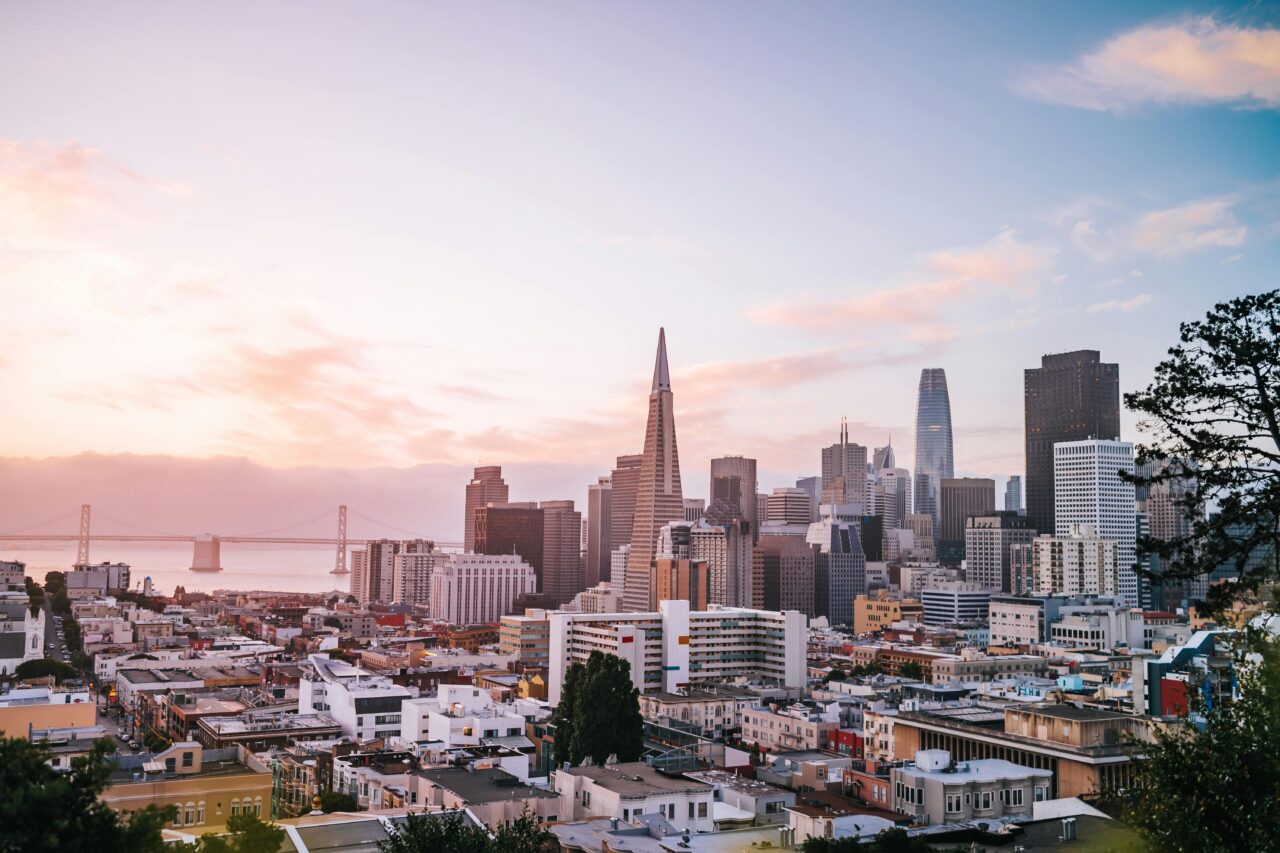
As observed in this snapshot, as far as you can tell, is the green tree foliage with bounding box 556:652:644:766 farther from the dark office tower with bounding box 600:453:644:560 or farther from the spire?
the dark office tower with bounding box 600:453:644:560

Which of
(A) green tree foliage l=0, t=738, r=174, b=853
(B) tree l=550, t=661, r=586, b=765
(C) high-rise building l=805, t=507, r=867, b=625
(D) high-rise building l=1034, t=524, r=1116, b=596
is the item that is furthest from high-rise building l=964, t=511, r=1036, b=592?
(A) green tree foliage l=0, t=738, r=174, b=853

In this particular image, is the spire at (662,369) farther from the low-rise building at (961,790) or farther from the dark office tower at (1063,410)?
the low-rise building at (961,790)

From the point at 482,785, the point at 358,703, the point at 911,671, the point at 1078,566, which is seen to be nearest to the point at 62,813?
the point at 482,785

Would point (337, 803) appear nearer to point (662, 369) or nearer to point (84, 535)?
point (662, 369)

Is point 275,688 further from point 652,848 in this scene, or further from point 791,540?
point 791,540

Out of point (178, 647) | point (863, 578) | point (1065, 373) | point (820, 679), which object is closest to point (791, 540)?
point (863, 578)

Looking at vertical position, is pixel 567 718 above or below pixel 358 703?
above

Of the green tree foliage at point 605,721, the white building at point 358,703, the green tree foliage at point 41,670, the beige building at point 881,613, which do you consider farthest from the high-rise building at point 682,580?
the green tree foliage at point 605,721
